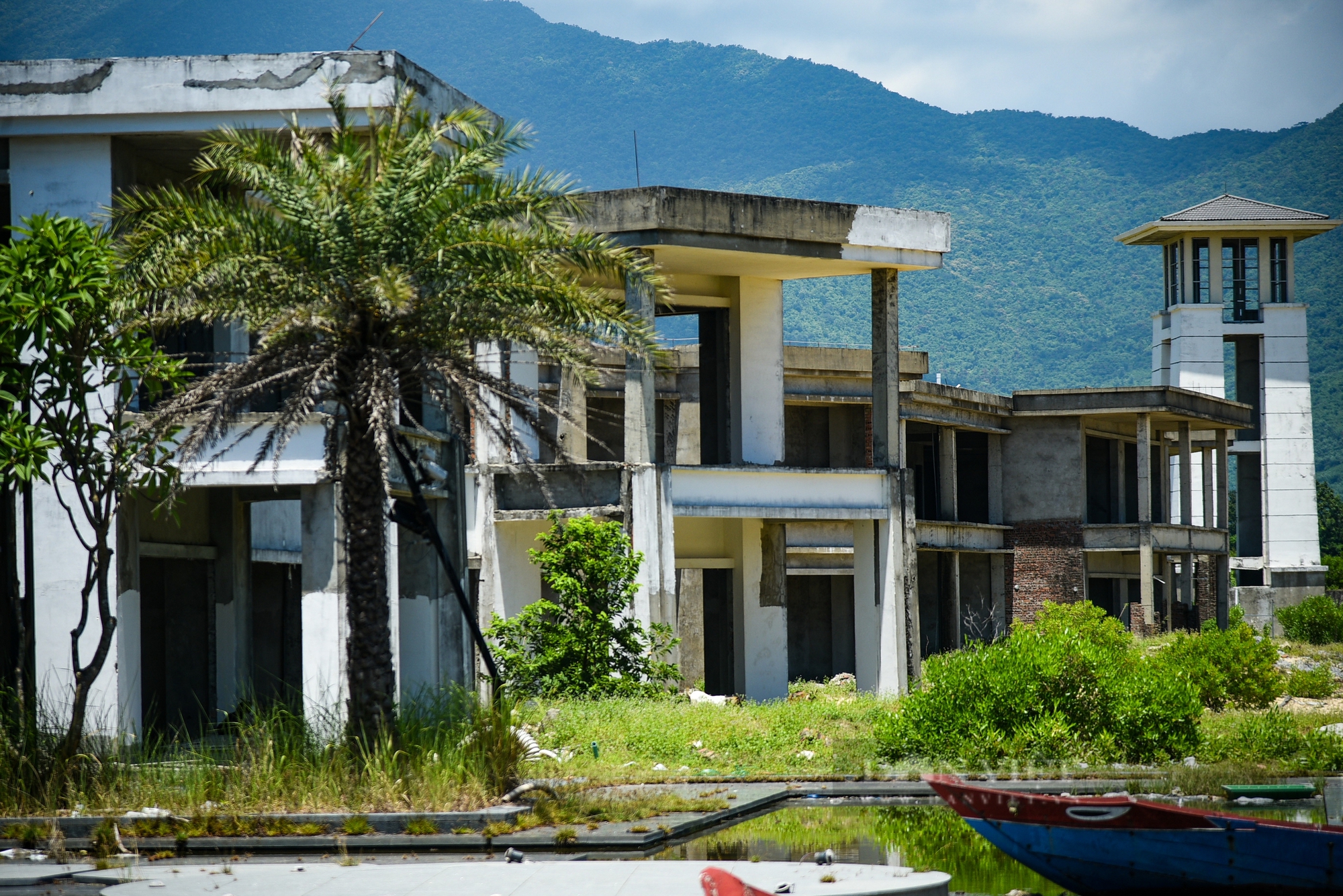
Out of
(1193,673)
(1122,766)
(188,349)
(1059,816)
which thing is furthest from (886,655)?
(1059,816)

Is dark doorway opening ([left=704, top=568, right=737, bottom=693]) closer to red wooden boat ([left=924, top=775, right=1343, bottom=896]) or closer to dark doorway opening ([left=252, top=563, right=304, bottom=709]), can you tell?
dark doorway opening ([left=252, top=563, right=304, bottom=709])

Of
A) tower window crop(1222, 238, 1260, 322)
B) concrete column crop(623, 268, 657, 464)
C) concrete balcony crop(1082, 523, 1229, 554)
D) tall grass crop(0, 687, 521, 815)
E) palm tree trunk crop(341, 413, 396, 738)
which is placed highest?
tower window crop(1222, 238, 1260, 322)

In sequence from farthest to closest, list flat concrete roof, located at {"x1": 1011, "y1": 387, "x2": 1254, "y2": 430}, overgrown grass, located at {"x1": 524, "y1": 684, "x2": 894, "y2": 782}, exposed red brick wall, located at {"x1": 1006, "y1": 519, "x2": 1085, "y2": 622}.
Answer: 1. exposed red brick wall, located at {"x1": 1006, "y1": 519, "x2": 1085, "y2": 622}
2. flat concrete roof, located at {"x1": 1011, "y1": 387, "x2": 1254, "y2": 430}
3. overgrown grass, located at {"x1": 524, "y1": 684, "x2": 894, "y2": 782}

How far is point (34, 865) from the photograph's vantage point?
12.1 meters

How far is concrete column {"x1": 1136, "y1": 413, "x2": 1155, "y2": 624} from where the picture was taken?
136 ft

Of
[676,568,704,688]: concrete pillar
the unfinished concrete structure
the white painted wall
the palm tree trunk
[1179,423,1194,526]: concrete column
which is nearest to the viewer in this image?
the palm tree trunk

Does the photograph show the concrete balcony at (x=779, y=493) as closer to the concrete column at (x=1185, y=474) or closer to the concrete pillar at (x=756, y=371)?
the concrete pillar at (x=756, y=371)

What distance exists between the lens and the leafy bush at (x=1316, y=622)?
142 ft

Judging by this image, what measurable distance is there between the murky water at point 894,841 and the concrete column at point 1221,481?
120 feet

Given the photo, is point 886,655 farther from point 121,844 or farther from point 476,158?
point 121,844

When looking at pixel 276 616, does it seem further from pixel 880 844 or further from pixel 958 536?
pixel 958 536

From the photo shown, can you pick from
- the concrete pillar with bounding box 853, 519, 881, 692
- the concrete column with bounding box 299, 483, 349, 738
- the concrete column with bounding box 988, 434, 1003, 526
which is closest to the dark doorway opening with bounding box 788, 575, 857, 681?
the concrete column with bounding box 988, 434, 1003, 526

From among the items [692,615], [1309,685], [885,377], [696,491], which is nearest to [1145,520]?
[692,615]

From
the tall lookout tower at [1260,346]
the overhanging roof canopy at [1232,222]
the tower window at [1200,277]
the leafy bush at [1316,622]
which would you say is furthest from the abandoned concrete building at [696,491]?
the overhanging roof canopy at [1232,222]
